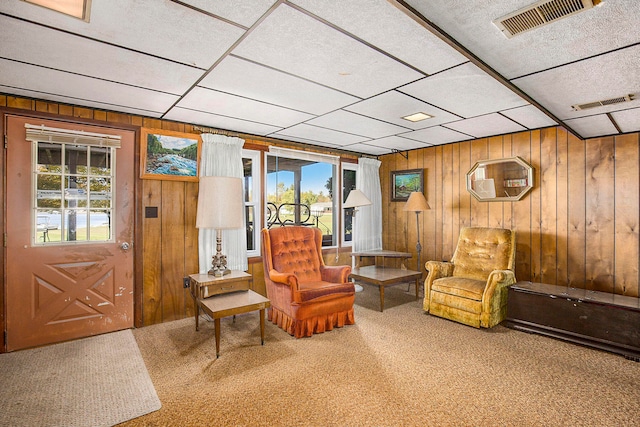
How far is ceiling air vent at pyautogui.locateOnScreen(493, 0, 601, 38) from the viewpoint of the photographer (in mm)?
1475

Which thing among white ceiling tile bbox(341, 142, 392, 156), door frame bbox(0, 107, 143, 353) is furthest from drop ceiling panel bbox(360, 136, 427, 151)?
door frame bbox(0, 107, 143, 353)

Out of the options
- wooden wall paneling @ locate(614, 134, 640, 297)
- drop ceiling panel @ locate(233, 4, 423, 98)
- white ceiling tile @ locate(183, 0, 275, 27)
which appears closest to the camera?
white ceiling tile @ locate(183, 0, 275, 27)

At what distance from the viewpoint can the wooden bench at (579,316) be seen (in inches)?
112

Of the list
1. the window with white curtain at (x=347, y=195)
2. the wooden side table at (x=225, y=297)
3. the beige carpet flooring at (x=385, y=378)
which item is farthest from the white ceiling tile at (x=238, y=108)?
the beige carpet flooring at (x=385, y=378)

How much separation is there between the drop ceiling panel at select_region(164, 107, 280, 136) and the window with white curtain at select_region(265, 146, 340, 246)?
0.87m

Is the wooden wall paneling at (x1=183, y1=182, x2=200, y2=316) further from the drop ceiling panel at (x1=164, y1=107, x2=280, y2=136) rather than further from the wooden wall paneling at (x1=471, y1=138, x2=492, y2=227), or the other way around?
the wooden wall paneling at (x1=471, y1=138, x2=492, y2=227)

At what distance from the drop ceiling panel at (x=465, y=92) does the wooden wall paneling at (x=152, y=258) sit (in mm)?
2914

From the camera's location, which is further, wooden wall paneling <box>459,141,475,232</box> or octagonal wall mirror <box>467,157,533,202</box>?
wooden wall paneling <box>459,141,475,232</box>

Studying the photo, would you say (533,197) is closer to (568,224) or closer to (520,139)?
(568,224)

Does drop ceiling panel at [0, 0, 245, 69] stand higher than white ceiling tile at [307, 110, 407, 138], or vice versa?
white ceiling tile at [307, 110, 407, 138]

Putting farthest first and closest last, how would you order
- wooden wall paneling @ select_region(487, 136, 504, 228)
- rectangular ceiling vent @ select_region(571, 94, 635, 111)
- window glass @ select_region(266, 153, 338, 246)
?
1. window glass @ select_region(266, 153, 338, 246)
2. wooden wall paneling @ select_region(487, 136, 504, 228)
3. rectangular ceiling vent @ select_region(571, 94, 635, 111)

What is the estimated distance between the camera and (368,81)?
2545 mm

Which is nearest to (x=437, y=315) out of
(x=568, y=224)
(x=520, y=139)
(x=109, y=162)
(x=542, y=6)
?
(x=568, y=224)

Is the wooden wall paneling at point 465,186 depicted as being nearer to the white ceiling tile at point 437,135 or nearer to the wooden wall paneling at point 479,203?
the wooden wall paneling at point 479,203
